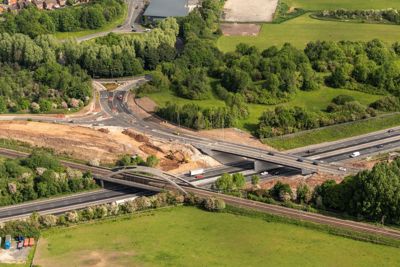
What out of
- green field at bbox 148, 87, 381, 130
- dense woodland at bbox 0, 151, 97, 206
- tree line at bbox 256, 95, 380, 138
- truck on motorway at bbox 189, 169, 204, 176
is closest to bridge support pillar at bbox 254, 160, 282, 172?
truck on motorway at bbox 189, 169, 204, 176

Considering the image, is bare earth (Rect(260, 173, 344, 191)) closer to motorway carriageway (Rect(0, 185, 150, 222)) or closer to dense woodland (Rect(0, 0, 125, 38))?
motorway carriageway (Rect(0, 185, 150, 222))

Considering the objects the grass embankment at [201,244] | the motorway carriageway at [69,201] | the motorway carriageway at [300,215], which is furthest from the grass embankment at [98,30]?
the grass embankment at [201,244]

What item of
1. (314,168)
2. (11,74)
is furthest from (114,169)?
(11,74)

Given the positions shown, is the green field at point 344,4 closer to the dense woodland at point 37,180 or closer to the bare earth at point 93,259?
the dense woodland at point 37,180

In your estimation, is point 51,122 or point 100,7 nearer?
point 51,122

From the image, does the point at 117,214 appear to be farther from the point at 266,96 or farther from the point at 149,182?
the point at 266,96
